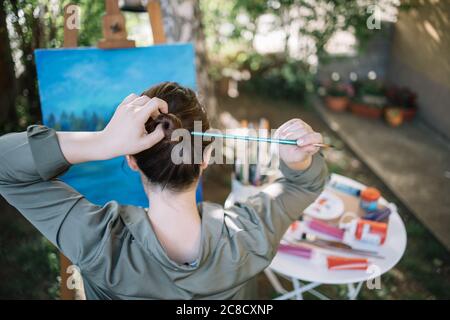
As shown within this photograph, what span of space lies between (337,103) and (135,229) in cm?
388

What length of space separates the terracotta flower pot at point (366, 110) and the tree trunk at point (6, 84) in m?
3.53

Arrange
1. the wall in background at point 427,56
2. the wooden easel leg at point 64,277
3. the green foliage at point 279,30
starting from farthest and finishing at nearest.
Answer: the green foliage at point 279,30 → the wall in background at point 427,56 → the wooden easel leg at point 64,277

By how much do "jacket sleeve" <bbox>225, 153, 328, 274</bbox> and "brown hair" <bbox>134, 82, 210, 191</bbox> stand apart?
195mm

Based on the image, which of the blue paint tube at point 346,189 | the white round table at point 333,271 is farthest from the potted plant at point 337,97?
the white round table at point 333,271

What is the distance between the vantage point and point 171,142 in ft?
3.19

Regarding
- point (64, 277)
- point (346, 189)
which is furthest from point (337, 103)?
point (64, 277)

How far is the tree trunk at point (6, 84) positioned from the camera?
67.5 inches

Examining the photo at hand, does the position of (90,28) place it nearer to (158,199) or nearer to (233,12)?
(158,199)

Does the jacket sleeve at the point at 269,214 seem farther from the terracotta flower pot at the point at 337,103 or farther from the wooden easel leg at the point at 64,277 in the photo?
the terracotta flower pot at the point at 337,103

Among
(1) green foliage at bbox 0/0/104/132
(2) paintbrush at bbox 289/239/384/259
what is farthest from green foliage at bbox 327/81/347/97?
(2) paintbrush at bbox 289/239/384/259

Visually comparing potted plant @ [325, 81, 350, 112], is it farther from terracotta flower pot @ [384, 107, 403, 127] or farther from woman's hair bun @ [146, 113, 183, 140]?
woman's hair bun @ [146, 113, 183, 140]

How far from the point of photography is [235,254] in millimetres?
1067

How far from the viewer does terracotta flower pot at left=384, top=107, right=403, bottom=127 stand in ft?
12.7
